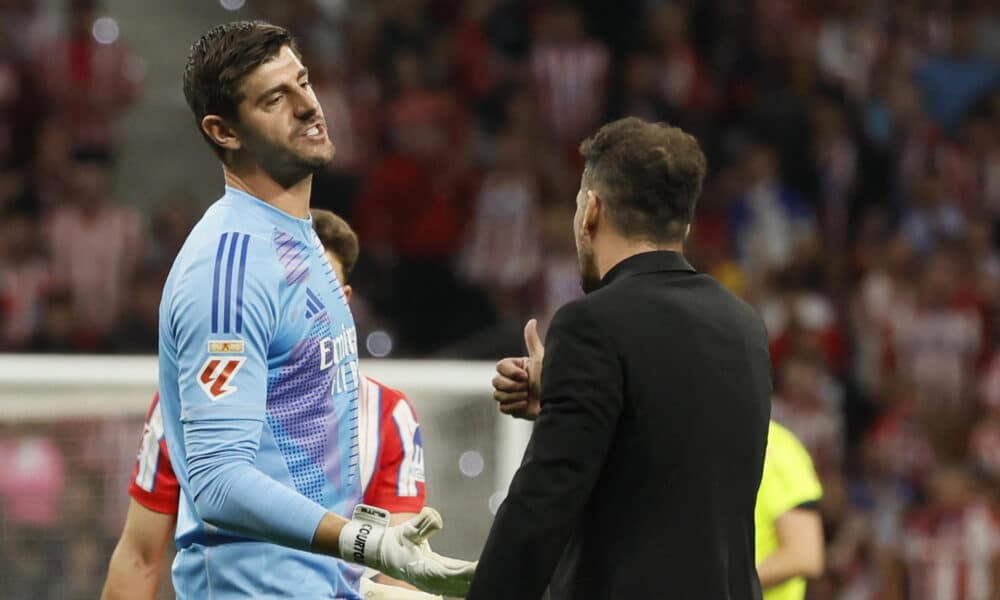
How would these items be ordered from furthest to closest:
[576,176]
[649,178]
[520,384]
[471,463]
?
1. [576,176]
2. [471,463]
3. [520,384]
4. [649,178]

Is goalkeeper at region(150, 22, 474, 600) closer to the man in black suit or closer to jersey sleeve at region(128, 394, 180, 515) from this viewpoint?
the man in black suit

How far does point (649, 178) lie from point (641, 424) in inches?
17.0

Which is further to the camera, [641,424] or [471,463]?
[471,463]

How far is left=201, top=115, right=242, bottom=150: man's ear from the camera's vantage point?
2.77m

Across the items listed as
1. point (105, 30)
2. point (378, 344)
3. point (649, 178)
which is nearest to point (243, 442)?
point (649, 178)

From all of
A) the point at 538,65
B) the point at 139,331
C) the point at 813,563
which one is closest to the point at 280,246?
the point at 813,563

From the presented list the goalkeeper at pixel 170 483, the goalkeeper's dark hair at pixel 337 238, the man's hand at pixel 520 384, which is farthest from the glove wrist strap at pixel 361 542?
the goalkeeper's dark hair at pixel 337 238

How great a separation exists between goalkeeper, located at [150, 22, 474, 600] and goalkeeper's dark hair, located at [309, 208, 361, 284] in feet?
3.40

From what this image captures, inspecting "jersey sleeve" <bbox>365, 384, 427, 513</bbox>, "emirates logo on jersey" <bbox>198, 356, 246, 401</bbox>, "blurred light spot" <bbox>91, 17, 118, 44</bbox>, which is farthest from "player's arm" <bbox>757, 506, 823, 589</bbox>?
"blurred light spot" <bbox>91, 17, 118, 44</bbox>

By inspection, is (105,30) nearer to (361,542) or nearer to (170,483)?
(170,483)

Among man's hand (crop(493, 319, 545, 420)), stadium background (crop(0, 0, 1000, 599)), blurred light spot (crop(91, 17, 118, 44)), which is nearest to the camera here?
man's hand (crop(493, 319, 545, 420))

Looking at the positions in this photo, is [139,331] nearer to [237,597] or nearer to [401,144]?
[401,144]

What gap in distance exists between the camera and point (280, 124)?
2762 mm

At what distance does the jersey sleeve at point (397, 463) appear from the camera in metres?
3.65
